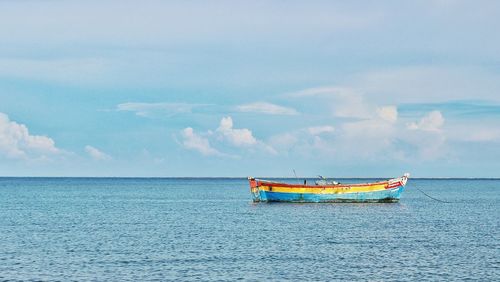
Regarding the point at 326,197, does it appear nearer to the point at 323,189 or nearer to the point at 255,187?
the point at 323,189

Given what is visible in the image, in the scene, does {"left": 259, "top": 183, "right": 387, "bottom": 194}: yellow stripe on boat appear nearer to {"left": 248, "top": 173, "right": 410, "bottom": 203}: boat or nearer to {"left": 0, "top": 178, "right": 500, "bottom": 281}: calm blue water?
{"left": 248, "top": 173, "right": 410, "bottom": 203}: boat

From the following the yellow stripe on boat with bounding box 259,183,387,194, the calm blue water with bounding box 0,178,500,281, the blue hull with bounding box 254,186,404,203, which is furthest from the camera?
the blue hull with bounding box 254,186,404,203

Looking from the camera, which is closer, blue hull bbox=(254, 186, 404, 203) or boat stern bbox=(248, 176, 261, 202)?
blue hull bbox=(254, 186, 404, 203)

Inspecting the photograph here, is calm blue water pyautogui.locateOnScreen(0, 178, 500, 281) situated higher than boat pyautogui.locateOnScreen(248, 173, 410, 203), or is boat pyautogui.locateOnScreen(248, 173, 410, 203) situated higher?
boat pyautogui.locateOnScreen(248, 173, 410, 203)

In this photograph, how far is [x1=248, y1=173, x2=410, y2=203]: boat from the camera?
104000 mm

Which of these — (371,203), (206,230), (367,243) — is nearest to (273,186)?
(371,203)

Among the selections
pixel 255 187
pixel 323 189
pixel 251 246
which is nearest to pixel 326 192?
pixel 323 189

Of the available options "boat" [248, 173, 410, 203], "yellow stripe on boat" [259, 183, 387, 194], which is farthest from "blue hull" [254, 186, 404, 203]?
"yellow stripe on boat" [259, 183, 387, 194]

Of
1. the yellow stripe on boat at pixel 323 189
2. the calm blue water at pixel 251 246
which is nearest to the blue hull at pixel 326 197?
the yellow stripe on boat at pixel 323 189

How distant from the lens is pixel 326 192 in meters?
104

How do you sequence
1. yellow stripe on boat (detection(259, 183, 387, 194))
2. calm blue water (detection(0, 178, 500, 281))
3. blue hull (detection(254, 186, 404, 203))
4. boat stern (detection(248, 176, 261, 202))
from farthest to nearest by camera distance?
1. boat stern (detection(248, 176, 261, 202))
2. blue hull (detection(254, 186, 404, 203))
3. yellow stripe on boat (detection(259, 183, 387, 194))
4. calm blue water (detection(0, 178, 500, 281))

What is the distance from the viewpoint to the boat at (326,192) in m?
104

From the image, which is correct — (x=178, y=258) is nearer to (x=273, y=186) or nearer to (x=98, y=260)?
(x=98, y=260)

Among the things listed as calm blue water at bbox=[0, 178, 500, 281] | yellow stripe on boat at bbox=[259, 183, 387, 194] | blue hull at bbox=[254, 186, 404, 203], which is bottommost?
A: calm blue water at bbox=[0, 178, 500, 281]
